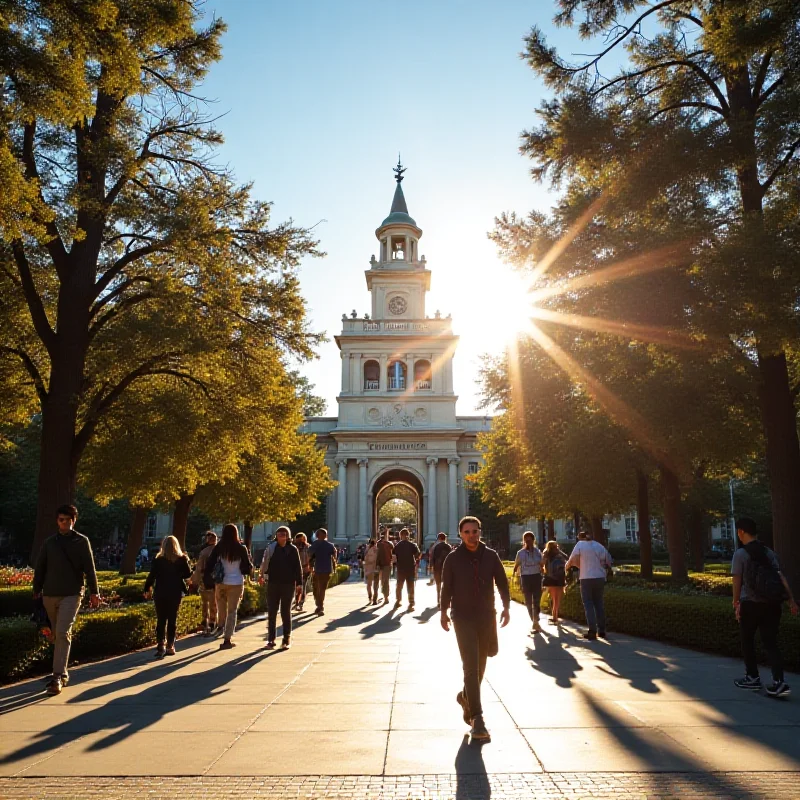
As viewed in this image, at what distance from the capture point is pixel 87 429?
14445 millimetres

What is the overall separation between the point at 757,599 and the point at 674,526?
40.8 feet

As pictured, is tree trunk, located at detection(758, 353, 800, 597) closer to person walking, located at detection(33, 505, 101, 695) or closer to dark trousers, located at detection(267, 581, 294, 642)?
dark trousers, located at detection(267, 581, 294, 642)

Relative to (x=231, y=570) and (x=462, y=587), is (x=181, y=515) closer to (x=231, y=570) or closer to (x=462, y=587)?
(x=231, y=570)

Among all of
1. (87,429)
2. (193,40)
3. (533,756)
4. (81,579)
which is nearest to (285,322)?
(87,429)

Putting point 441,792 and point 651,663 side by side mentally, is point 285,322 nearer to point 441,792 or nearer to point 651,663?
point 651,663

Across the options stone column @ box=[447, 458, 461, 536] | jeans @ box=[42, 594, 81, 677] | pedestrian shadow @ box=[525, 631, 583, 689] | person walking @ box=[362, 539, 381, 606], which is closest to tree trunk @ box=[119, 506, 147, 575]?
person walking @ box=[362, 539, 381, 606]

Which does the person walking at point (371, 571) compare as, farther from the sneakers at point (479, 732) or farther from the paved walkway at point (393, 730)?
the sneakers at point (479, 732)

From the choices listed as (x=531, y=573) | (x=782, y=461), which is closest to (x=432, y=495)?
(x=531, y=573)

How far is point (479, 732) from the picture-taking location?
18.7 feet

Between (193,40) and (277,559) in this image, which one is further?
(193,40)

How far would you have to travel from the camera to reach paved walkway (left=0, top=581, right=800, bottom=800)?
4688 millimetres

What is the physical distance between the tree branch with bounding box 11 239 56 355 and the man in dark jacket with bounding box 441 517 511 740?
10837mm

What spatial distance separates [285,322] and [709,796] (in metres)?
12.9

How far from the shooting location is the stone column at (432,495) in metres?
54.5
